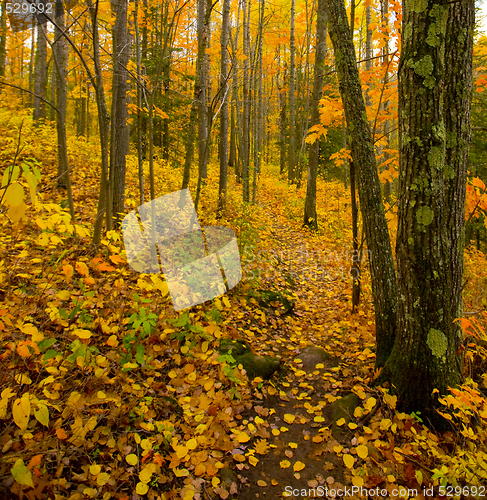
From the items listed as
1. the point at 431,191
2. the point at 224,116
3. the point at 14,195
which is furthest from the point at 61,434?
the point at 224,116

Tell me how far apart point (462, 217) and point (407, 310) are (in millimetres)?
906

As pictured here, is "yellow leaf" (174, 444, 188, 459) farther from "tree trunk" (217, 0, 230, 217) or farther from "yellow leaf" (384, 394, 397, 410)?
"tree trunk" (217, 0, 230, 217)

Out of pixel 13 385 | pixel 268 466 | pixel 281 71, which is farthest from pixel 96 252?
pixel 281 71

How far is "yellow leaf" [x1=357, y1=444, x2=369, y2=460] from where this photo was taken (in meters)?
2.40

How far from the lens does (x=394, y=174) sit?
398 centimetres

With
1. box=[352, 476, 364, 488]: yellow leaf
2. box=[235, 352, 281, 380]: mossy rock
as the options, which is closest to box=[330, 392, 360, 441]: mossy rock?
box=[352, 476, 364, 488]: yellow leaf

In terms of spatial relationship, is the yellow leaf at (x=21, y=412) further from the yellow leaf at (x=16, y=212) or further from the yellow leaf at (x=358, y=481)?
the yellow leaf at (x=358, y=481)

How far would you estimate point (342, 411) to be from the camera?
289cm

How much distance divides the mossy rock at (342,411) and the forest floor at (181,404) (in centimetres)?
2

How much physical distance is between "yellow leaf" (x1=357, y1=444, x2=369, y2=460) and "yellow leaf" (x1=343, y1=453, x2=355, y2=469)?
69 mm

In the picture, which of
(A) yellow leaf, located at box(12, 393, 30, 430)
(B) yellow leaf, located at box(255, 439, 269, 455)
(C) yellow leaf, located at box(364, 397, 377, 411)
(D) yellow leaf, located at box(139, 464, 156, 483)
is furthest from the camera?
(C) yellow leaf, located at box(364, 397, 377, 411)

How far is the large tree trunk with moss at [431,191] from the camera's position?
2295 millimetres

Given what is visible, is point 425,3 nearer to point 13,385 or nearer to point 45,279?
point 13,385

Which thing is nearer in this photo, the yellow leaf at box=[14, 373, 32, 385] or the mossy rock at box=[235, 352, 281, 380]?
the yellow leaf at box=[14, 373, 32, 385]
